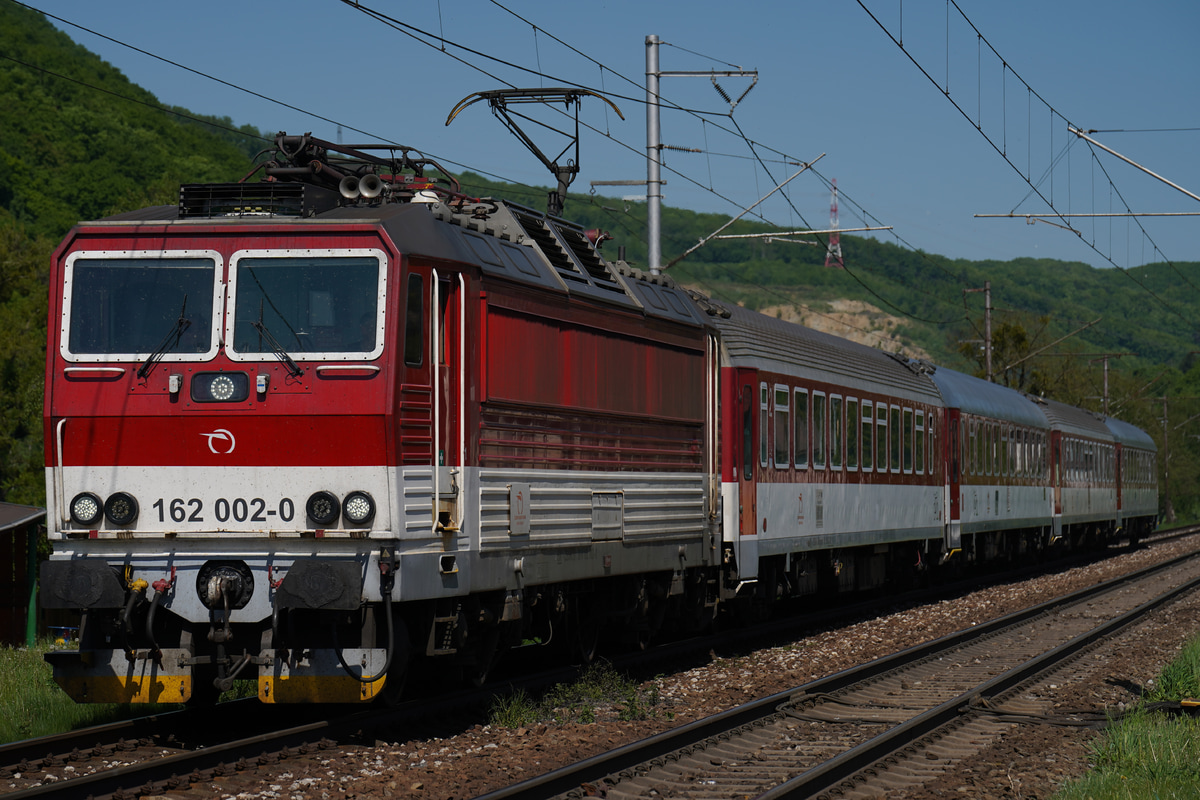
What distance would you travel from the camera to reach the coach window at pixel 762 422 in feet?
54.4

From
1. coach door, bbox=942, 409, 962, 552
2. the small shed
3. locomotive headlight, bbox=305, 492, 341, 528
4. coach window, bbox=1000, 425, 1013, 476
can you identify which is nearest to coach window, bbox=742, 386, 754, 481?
locomotive headlight, bbox=305, 492, 341, 528

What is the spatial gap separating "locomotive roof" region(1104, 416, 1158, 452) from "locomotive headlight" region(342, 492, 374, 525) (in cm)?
3921

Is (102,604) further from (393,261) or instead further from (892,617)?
(892,617)

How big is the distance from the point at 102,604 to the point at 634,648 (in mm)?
7431

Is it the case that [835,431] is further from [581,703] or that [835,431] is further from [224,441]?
[224,441]

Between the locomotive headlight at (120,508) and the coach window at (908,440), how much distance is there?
51.9ft

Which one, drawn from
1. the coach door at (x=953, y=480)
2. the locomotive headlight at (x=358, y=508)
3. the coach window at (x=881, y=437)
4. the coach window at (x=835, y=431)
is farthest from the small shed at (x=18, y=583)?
the coach door at (x=953, y=480)

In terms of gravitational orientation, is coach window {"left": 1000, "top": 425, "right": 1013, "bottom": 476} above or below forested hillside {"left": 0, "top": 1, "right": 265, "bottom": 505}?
below

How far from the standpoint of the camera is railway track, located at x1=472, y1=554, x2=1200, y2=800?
8.55m

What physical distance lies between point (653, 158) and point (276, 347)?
44.4 ft

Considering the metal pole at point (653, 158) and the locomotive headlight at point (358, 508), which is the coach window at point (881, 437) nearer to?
the metal pole at point (653, 158)

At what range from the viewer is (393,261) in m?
9.35

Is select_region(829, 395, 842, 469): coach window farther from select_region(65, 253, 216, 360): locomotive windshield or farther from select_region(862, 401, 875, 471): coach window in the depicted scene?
select_region(65, 253, 216, 360): locomotive windshield

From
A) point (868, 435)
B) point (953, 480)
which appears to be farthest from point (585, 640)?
point (953, 480)
